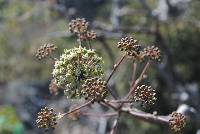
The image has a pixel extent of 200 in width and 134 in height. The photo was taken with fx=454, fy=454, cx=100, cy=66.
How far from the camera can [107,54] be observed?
4.62 metres

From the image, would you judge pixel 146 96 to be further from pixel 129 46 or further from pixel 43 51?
pixel 43 51

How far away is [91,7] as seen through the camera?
5871 millimetres

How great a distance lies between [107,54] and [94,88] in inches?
127

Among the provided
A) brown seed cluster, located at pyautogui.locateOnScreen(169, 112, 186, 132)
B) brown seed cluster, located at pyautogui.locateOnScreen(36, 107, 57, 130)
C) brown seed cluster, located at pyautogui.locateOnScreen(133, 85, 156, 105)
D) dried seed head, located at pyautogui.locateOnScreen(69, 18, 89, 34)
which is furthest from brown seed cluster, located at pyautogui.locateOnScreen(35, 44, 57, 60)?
brown seed cluster, located at pyautogui.locateOnScreen(169, 112, 186, 132)

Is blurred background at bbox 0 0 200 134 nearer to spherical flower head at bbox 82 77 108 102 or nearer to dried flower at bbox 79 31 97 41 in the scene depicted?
dried flower at bbox 79 31 97 41

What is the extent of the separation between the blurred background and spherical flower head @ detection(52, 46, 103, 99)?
5.34 ft

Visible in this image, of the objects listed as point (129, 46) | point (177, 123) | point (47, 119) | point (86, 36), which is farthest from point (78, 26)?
point (177, 123)

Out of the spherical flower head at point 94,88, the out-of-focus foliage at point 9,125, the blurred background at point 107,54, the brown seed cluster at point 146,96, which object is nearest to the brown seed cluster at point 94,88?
the spherical flower head at point 94,88

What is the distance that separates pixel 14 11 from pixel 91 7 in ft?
4.62

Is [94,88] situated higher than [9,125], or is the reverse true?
[94,88]

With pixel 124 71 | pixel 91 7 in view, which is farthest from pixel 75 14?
pixel 91 7

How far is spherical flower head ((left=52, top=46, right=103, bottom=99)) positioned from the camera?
4.84ft

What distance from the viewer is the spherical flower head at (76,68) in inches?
58.1

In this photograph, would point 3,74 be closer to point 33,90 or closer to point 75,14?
point 33,90
